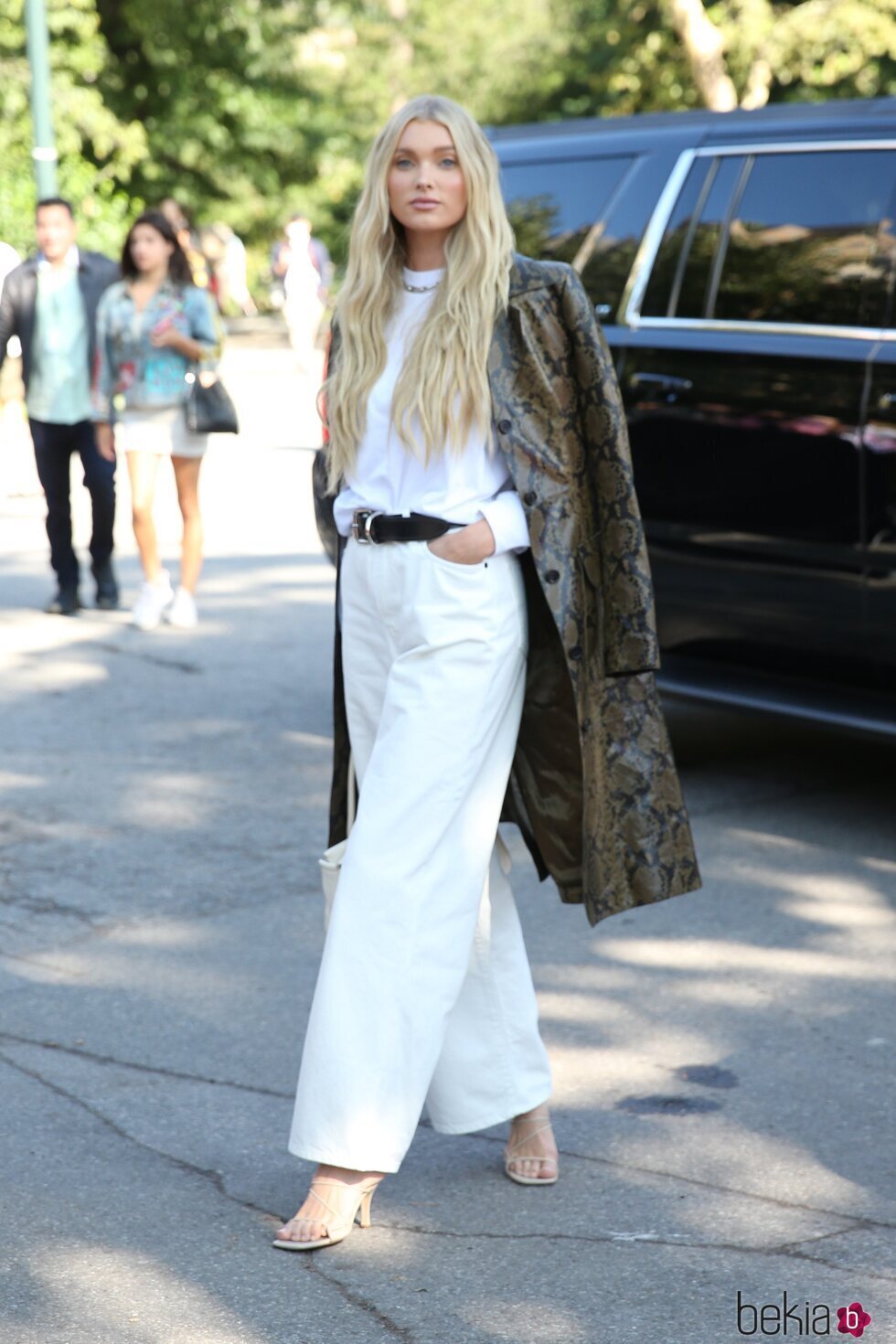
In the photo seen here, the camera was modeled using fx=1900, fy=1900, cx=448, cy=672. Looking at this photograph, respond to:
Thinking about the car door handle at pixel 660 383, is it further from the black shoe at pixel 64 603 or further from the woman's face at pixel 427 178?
the black shoe at pixel 64 603

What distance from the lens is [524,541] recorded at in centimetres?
332

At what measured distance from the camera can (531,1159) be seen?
3.56 metres

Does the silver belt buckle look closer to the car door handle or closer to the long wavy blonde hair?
the long wavy blonde hair

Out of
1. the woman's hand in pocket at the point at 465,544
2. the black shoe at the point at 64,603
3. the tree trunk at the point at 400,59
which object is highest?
the tree trunk at the point at 400,59

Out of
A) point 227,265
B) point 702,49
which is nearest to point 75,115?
point 227,265

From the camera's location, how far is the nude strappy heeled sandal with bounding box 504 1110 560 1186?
354 centimetres

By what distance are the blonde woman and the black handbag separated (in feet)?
18.8

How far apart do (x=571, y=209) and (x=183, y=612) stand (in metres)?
3.47

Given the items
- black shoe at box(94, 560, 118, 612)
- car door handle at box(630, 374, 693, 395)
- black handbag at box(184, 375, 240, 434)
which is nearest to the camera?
car door handle at box(630, 374, 693, 395)

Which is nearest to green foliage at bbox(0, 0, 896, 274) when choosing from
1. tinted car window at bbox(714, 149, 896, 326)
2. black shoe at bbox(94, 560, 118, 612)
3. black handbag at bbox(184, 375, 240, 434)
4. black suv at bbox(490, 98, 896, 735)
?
black shoe at bbox(94, 560, 118, 612)

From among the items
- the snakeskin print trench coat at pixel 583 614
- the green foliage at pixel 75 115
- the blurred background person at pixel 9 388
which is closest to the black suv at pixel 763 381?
the snakeskin print trench coat at pixel 583 614

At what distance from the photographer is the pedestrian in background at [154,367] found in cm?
918

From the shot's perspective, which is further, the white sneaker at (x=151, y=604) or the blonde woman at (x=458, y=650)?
the white sneaker at (x=151, y=604)

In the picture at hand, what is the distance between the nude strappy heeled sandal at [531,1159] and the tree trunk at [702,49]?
24690mm
